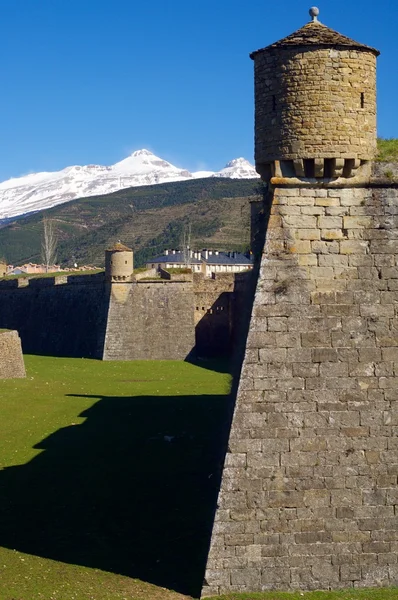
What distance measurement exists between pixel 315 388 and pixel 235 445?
4.02ft

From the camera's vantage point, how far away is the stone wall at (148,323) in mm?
49188

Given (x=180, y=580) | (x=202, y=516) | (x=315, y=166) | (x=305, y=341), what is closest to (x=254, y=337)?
(x=305, y=341)

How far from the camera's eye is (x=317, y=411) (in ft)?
42.8

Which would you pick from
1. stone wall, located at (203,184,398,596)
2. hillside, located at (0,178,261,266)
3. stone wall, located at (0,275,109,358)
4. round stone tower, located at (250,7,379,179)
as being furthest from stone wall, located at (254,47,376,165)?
hillside, located at (0,178,261,266)

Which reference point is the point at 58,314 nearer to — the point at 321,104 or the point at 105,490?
the point at 105,490

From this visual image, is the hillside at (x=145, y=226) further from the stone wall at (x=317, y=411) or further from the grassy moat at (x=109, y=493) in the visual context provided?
the stone wall at (x=317, y=411)

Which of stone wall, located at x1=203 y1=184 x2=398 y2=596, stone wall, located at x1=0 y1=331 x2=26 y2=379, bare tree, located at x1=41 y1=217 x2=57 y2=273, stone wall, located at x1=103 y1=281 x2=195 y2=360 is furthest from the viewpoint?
bare tree, located at x1=41 y1=217 x2=57 y2=273

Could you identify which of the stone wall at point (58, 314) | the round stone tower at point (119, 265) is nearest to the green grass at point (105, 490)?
the round stone tower at point (119, 265)

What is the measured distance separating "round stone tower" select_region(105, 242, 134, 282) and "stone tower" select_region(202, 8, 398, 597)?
118 ft

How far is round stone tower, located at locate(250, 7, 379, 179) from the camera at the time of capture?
43.9 ft

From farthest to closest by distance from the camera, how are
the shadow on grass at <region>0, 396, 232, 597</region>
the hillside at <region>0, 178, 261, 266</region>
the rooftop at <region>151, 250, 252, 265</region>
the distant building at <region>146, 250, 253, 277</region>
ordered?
the hillside at <region>0, 178, 261, 266</region>
the rooftop at <region>151, 250, 252, 265</region>
the distant building at <region>146, 250, 253, 277</region>
the shadow on grass at <region>0, 396, 232, 597</region>

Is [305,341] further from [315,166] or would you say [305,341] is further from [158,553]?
[158,553]

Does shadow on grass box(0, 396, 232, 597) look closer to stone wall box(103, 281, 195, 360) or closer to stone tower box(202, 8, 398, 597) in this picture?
stone tower box(202, 8, 398, 597)

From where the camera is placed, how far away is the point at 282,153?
13.5 m
